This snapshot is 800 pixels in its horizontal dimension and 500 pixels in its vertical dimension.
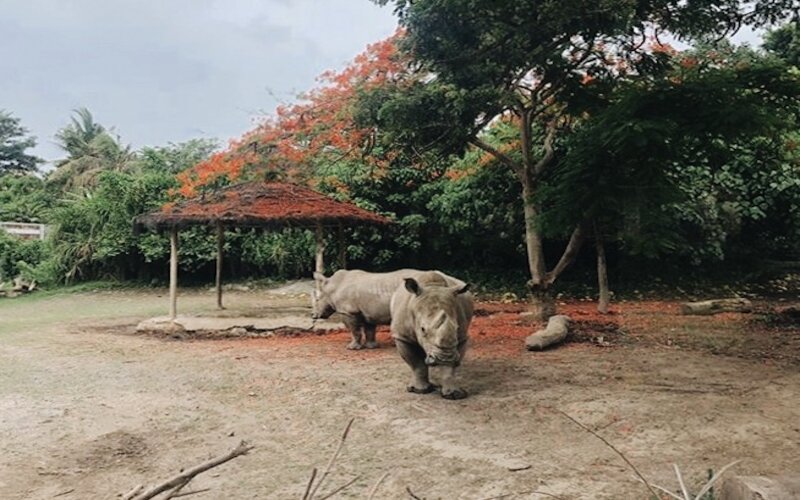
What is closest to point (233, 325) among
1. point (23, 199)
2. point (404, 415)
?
point (404, 415)

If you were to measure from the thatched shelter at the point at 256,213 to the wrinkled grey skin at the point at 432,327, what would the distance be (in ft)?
17.7

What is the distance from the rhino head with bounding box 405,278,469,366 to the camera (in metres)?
6.14

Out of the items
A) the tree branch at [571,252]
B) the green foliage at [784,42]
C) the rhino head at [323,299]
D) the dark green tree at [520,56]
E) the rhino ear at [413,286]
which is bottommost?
the rhino head at [323,299]

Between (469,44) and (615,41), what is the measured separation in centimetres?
274

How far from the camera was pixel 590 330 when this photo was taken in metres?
10.4

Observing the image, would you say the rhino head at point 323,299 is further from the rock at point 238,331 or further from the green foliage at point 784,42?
the green foliage at point 784,42

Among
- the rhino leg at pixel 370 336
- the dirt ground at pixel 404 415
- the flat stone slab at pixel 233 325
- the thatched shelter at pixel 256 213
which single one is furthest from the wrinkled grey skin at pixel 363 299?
the thatched shelter at pixel 256 213

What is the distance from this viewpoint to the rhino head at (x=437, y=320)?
242 inches

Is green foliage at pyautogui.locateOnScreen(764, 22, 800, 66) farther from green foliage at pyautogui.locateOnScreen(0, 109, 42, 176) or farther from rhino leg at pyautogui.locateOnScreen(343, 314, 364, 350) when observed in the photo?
green foliage at pyautogui.locateOnScreen(0, 109, 42, 176)

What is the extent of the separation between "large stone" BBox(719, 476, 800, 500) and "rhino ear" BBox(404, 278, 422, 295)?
3.86m

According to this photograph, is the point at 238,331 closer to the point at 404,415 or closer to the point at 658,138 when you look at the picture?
the point at 404,415

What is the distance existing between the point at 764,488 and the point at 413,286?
163 inches

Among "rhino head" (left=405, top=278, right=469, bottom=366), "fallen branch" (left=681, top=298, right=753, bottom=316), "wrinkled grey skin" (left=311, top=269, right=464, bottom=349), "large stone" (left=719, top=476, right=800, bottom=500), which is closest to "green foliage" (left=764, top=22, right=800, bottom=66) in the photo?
"fallen branch" (left=681, top=298, right=753, bottom=316)

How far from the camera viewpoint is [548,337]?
9188 mm
